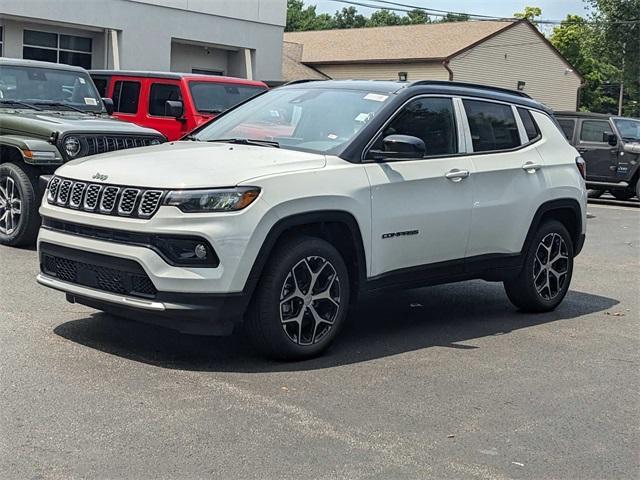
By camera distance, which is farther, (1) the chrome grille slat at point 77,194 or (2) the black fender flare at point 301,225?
(1) the chrome grille slat at point 77,194

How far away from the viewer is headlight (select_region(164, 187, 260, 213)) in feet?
17.1

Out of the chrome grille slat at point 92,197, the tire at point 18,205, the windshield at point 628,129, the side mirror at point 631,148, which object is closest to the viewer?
the chrome grille slat at point 92,197

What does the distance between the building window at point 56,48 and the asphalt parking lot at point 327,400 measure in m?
17.7

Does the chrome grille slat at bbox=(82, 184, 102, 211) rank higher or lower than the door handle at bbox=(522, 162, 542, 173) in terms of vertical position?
lower

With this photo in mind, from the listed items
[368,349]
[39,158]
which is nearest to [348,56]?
[39,158]

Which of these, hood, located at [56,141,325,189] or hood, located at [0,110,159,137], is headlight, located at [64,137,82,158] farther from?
hood, located at [56,141,325,189]

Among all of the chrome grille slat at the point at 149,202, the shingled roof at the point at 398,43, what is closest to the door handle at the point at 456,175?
the chrome grille slat at the point at 149,202

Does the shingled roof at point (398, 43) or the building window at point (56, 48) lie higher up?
the shingled roof at point (398, 43)

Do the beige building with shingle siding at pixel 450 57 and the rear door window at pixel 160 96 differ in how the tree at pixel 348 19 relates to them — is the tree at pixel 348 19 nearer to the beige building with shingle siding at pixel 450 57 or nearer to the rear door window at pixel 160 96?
the beige building with shingle siding at pixel 450 57

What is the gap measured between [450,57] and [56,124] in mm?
31725

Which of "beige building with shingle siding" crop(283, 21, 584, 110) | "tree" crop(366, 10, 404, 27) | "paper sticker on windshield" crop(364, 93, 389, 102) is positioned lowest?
"paper sticker on windshield" crop(364, 93, 389, 102)

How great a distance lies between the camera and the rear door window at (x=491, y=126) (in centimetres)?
707

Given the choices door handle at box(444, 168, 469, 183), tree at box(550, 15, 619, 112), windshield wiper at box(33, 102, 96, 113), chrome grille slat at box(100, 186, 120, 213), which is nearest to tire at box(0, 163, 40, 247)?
windshield wiper at box(33, 102, 96, 113)

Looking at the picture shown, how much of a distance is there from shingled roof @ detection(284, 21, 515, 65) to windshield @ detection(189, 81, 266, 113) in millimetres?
26711
